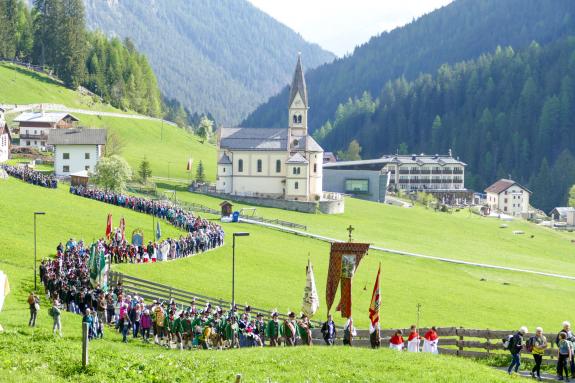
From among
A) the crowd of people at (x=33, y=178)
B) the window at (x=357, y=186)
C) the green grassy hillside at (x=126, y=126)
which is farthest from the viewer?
the window at (x=357, y=186)

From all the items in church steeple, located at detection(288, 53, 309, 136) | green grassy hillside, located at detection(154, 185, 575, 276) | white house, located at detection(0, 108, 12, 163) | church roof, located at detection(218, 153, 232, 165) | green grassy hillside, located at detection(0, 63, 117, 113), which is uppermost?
green grassy hillside, located at detection(0, 63, 117, 113)

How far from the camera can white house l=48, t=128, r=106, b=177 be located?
92250 millimetres

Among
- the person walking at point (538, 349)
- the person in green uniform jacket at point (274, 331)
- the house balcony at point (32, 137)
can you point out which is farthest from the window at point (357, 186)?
the person walking at point (538, 349)

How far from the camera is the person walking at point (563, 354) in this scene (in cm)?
2389

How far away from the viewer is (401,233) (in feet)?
295

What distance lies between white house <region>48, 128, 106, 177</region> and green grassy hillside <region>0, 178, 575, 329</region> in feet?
65.9

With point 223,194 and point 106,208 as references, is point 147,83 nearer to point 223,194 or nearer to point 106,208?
point 223,194

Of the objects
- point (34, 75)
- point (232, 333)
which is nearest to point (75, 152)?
point (34, 75)

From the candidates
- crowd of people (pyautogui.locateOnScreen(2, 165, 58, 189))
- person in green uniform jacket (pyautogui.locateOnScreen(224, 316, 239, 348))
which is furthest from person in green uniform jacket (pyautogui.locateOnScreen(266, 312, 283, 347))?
crowd of people (pyautogui.locateOnScreen(2, 165, 58, 189))

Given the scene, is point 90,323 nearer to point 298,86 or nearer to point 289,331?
point 289,331

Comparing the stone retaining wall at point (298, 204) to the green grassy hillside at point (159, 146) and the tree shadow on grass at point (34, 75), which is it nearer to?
the green grassy hillside at point (159, 146)

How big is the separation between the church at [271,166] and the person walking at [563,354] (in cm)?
8110

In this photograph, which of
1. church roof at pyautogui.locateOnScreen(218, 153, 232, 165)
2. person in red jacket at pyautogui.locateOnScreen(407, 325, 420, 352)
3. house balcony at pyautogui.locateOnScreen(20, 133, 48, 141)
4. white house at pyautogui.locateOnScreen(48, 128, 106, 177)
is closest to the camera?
person in red jacket at pyautogui.locateOnScreen(407, 325, 420, 352)

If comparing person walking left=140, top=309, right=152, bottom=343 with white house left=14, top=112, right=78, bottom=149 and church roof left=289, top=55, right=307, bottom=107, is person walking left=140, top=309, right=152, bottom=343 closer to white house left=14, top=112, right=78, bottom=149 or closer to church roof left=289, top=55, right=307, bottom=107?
church roof left=289, top=55, right=307, bottom=107
